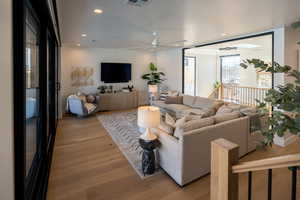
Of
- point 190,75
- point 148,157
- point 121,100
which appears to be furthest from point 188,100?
point 190,75

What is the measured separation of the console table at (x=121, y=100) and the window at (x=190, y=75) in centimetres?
264

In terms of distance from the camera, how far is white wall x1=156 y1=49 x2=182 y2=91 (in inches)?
295

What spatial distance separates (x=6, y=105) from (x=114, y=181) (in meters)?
2.14

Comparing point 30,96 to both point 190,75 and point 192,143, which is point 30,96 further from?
point 190,75

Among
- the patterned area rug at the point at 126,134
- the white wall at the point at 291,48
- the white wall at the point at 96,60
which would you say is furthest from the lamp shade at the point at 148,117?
the white wall at the point at 96,60

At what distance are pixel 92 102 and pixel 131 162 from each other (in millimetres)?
4164

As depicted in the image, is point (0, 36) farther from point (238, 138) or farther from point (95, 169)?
point (238, 138)

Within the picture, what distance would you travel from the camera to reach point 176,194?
234 cm

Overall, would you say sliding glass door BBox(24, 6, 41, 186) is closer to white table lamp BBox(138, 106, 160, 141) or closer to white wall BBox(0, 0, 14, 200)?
white wall BBox(0, 0, 14, 200)

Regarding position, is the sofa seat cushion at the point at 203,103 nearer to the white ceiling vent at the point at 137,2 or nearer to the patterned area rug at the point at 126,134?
the patterned area rug at the point at 126,134

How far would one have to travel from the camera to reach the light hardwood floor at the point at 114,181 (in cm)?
233

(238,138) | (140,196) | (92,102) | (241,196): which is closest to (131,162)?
(140,196)

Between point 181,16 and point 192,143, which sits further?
point 181,16

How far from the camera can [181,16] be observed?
3223 mm
